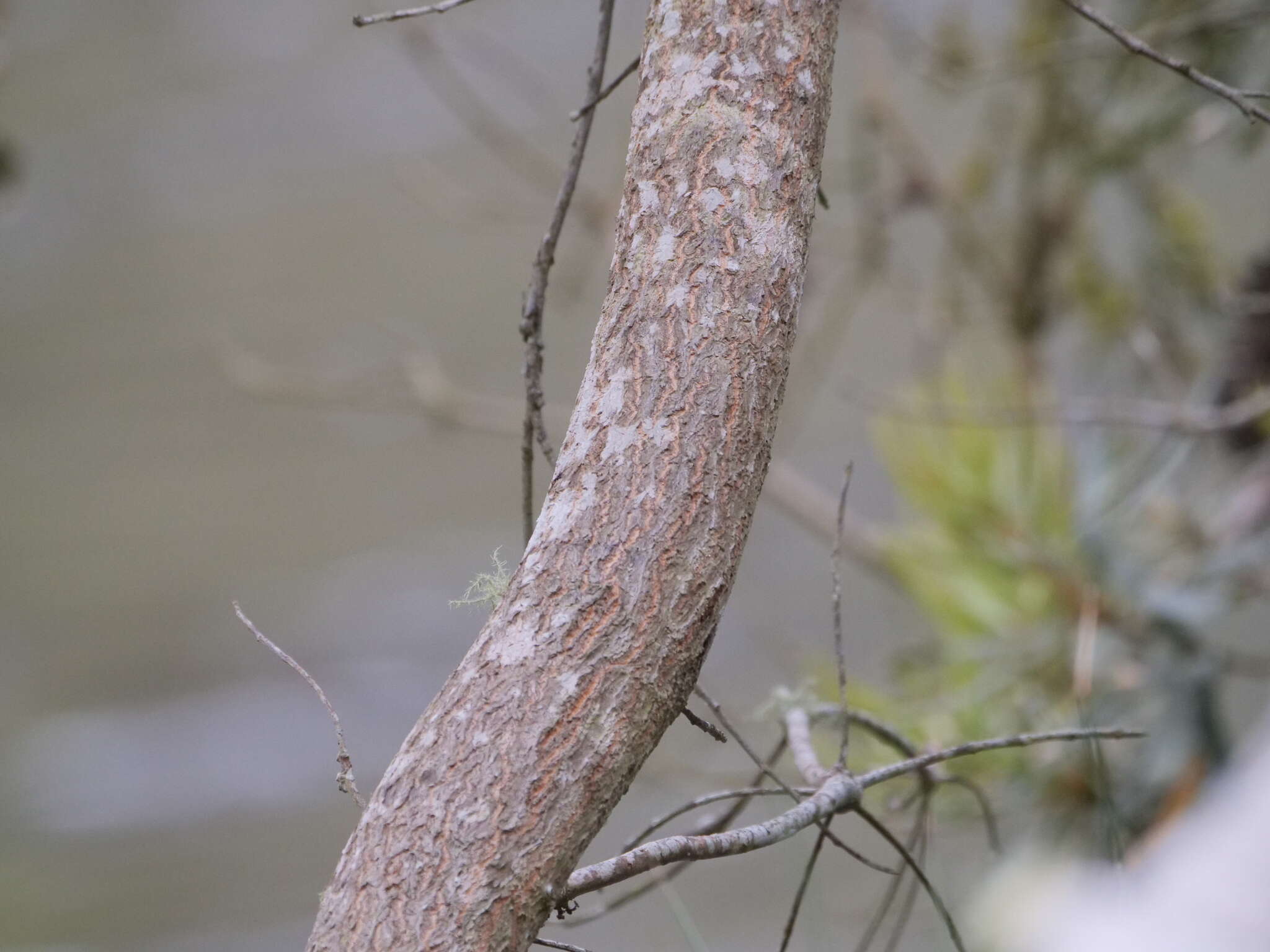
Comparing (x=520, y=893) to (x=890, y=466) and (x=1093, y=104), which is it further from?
(x=1093, y=104)

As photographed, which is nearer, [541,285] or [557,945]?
[557,945]

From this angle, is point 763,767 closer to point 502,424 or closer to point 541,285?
point 541,285

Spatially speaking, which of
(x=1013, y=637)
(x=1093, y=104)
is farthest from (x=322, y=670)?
(x=1093, y=104)

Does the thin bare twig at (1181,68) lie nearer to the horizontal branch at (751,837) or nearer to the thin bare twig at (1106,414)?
the horizontal branch at (751,837)

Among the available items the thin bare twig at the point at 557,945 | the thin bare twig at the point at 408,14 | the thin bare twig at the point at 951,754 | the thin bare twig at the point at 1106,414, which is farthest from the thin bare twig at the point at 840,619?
the thin bare twig at the point at 1106,414

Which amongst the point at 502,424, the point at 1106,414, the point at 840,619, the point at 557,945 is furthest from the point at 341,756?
the point at 502,424

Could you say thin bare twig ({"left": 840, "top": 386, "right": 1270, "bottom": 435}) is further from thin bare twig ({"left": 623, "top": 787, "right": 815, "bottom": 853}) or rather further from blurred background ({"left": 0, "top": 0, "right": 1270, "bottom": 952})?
thin bare twig ({"left": 623, "top": 787, "right": 815, "bottom": 853})
